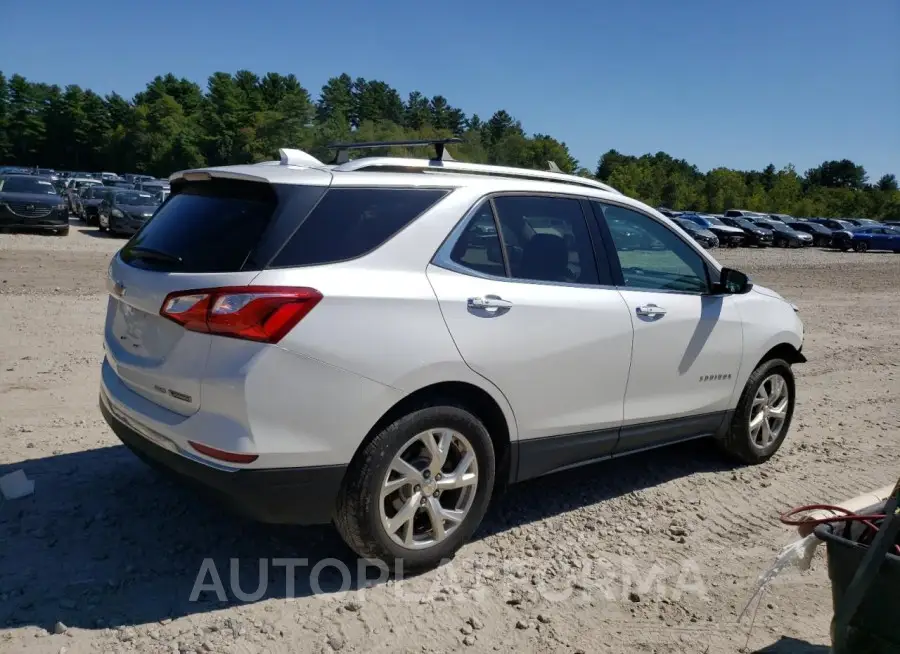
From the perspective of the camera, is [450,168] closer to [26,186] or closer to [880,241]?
[26,186]

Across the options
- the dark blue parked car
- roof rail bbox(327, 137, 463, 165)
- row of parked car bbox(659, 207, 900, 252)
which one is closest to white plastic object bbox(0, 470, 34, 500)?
roof rail bbox(327, 137, 463, 165)

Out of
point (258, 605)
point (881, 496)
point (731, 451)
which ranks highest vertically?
point (881, 496)

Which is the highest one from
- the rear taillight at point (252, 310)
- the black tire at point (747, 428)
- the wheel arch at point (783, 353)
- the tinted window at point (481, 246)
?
the tinted window at point (481, 246)

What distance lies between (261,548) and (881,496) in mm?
2952

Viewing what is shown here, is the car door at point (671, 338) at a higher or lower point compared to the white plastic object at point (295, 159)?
lower

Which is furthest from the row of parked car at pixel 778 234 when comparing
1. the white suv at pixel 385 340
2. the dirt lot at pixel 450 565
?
the white suv at pixel 385 340

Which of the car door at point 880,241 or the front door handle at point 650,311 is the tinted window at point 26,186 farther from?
the car door at point 880,241

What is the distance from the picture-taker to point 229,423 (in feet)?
10.4

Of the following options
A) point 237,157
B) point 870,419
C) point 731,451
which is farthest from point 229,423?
point 237,157

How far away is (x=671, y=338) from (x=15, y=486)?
386 cm

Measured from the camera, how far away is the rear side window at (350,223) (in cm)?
336

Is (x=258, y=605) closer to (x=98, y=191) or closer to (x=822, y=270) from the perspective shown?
(x=822, y=270)

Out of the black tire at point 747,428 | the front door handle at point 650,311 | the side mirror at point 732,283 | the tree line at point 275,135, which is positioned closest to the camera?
the front door handle at point 650,311

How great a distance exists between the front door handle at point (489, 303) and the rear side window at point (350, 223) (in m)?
0.49
